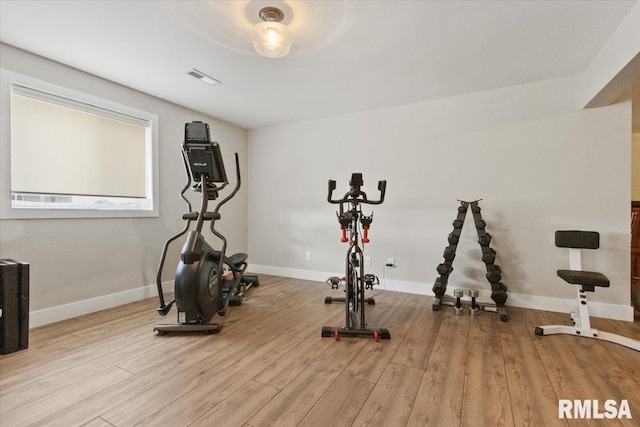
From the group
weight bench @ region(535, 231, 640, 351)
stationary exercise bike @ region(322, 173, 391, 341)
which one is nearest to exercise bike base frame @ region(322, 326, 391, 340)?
stationary exercise bike @ region(322, 173, 391, 341)

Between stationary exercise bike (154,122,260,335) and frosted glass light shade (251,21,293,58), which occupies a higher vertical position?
frosted glass light shade (251,21,293,58)

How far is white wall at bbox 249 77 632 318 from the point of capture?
2.90 m

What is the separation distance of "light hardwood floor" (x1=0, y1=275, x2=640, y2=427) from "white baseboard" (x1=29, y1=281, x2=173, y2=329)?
0.12m

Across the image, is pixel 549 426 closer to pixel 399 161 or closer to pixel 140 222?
pixel 399 161

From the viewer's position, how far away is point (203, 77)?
3047 millimetres

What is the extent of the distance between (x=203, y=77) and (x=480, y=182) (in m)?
3.47

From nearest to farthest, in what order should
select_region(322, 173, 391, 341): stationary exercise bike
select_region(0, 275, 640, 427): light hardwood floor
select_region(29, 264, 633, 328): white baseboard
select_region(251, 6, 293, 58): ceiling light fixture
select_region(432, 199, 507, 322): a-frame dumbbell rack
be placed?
1. select_region(0, 275, 640, 427): light hardwood floor
2. select_region(251, 6, 293, 58): ceiling light fixture
3. select_region(322, 173, 391, 341): stationary exercise bike
4. select_region(29, 264, 633, 328): white baseboard
5. select_region(432, 199, 507, 322): a-frame dumbbell rack

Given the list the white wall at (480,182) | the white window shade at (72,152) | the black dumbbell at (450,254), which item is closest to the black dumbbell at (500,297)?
the white wall at (480,182)

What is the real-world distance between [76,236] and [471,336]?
4.00 meters

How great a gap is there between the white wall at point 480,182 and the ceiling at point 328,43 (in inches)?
16.3

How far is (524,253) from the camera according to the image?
320 cm

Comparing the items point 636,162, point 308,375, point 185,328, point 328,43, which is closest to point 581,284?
point 308,375

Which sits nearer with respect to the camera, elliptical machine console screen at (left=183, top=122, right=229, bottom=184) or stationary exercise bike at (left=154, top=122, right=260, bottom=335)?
stationary exercise bike at (left=154, top=122, right=260, bottom=335)

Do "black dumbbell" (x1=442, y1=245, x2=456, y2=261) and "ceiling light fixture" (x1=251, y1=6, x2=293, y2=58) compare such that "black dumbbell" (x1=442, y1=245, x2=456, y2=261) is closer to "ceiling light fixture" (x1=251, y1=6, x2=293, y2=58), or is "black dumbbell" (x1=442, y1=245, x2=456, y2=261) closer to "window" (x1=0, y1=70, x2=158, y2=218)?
"ceiling light fixture" (x1=251, y1=6, x2=293, y2=58)
